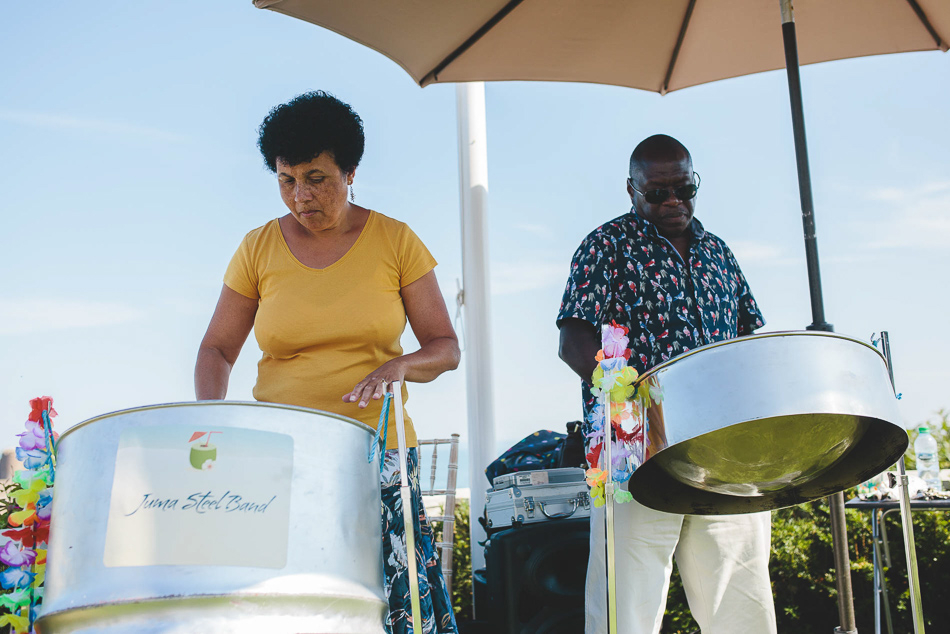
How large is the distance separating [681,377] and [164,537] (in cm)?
78

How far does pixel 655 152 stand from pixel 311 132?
0.83 metres

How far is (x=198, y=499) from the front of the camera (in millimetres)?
969

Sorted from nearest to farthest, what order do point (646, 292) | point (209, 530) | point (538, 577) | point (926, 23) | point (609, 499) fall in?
point (209, 530) < point (609, 499) < point (646, 292) < point (538, 577) < point (926, 23)

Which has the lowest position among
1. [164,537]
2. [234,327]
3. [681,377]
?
[164,537]

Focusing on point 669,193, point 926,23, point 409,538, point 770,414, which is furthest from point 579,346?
point 926,23

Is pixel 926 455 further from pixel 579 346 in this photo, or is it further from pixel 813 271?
pixel 579 346

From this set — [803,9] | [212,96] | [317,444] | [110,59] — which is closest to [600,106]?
[212,96]

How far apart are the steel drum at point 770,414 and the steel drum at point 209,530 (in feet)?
1.77

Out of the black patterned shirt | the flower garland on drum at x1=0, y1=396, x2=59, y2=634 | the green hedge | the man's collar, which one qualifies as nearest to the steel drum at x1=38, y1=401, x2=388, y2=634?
the flower garland on drum at x1=0, y1=396, x2=59, y2=634

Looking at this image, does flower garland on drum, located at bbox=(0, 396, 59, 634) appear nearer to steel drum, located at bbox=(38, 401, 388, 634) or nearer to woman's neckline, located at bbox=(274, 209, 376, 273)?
steel drum, located at bbox=(38, 401, 388, 634)

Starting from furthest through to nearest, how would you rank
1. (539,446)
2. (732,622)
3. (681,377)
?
(539,446) < (732,622) < (681,377)

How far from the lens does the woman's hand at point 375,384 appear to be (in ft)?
4.36

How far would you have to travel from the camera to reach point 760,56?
241 centimetres

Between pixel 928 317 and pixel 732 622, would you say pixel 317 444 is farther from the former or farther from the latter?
pixel 928 317
